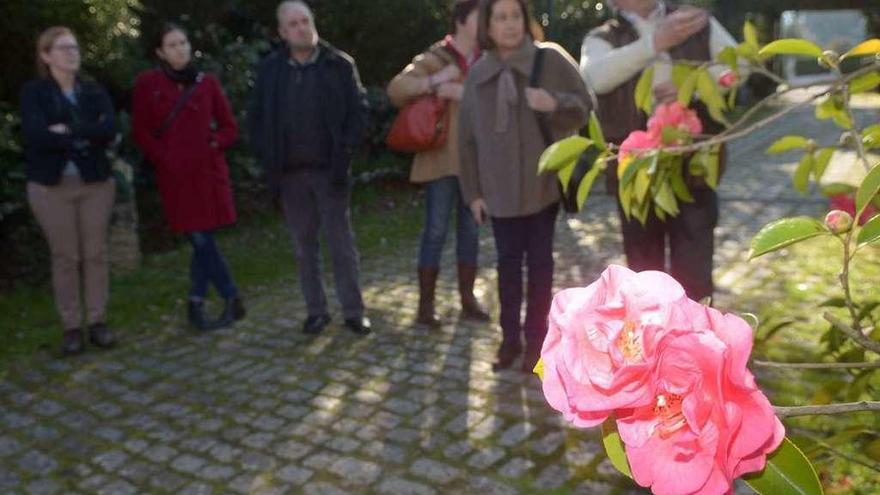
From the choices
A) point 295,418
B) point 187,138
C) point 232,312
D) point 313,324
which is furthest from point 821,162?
point 232,312

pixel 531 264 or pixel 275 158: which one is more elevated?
pixel 275 158

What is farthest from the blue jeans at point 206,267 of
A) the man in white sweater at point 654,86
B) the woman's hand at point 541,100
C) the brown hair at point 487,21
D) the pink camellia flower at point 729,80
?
the pink camellia flower at point 729,80

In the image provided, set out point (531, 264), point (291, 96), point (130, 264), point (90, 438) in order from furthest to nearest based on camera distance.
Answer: point (130, 264)
point (291, 96)
point (531, 264)
point (90, 438)

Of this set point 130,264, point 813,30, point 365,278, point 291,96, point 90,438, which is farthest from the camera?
point 813,30

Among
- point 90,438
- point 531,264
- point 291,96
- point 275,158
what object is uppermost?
point 291,96

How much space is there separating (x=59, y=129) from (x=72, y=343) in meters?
1.27

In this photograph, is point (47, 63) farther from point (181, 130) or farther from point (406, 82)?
point (406, 82)

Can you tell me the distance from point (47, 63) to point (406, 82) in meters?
2.03

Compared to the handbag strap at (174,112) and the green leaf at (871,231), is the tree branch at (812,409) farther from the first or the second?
the handbag strap at (174,112)

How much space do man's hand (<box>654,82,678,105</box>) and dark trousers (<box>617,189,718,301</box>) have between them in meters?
0.51

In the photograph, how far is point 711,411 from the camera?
90 cm

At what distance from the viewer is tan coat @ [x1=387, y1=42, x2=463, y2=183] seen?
530 centimetres

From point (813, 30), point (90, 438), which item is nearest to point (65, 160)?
point (90, 438)

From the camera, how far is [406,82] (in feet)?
17.4
